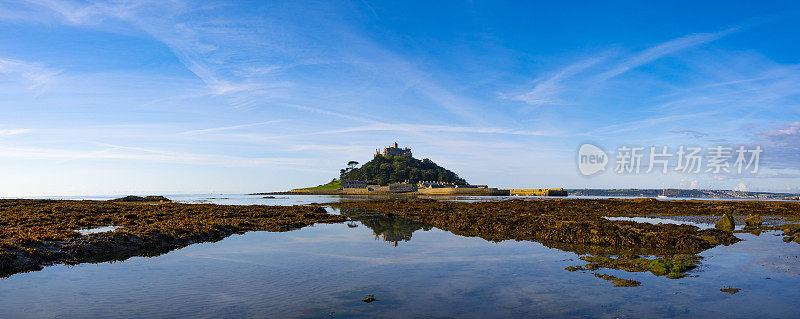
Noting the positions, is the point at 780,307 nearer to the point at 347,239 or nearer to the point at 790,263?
the point at 790,263

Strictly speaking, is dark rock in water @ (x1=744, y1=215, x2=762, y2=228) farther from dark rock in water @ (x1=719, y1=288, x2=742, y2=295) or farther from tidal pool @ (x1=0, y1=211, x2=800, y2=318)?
dark rock in water @ (x1=719, y1=288, x2=742, y2=295)

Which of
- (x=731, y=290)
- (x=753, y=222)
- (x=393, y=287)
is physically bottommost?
(x=393, y=287)

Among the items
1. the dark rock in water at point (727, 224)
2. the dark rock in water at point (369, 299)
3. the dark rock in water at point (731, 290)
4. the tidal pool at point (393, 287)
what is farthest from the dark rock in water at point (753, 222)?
the dark rock in water at point (369, 299)

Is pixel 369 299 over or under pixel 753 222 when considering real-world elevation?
under

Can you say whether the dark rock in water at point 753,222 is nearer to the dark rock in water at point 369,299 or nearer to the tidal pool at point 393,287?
the tidal pool at point 393,287

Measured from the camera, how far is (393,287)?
12.2m

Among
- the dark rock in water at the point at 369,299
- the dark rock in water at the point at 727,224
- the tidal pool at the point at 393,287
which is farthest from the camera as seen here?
the dark rock in water at the point at 727,224

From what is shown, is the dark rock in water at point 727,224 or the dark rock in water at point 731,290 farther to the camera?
the dark rock in water at point 727,224

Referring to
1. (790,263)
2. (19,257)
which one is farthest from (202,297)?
(790,263)

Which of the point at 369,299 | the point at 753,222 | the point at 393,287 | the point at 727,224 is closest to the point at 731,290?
the point at 393,287

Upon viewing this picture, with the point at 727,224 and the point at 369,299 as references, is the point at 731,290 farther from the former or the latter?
the point at 727,224

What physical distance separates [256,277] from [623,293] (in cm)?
1146

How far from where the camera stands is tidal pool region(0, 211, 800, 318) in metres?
9.77

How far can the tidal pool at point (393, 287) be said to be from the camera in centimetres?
977
